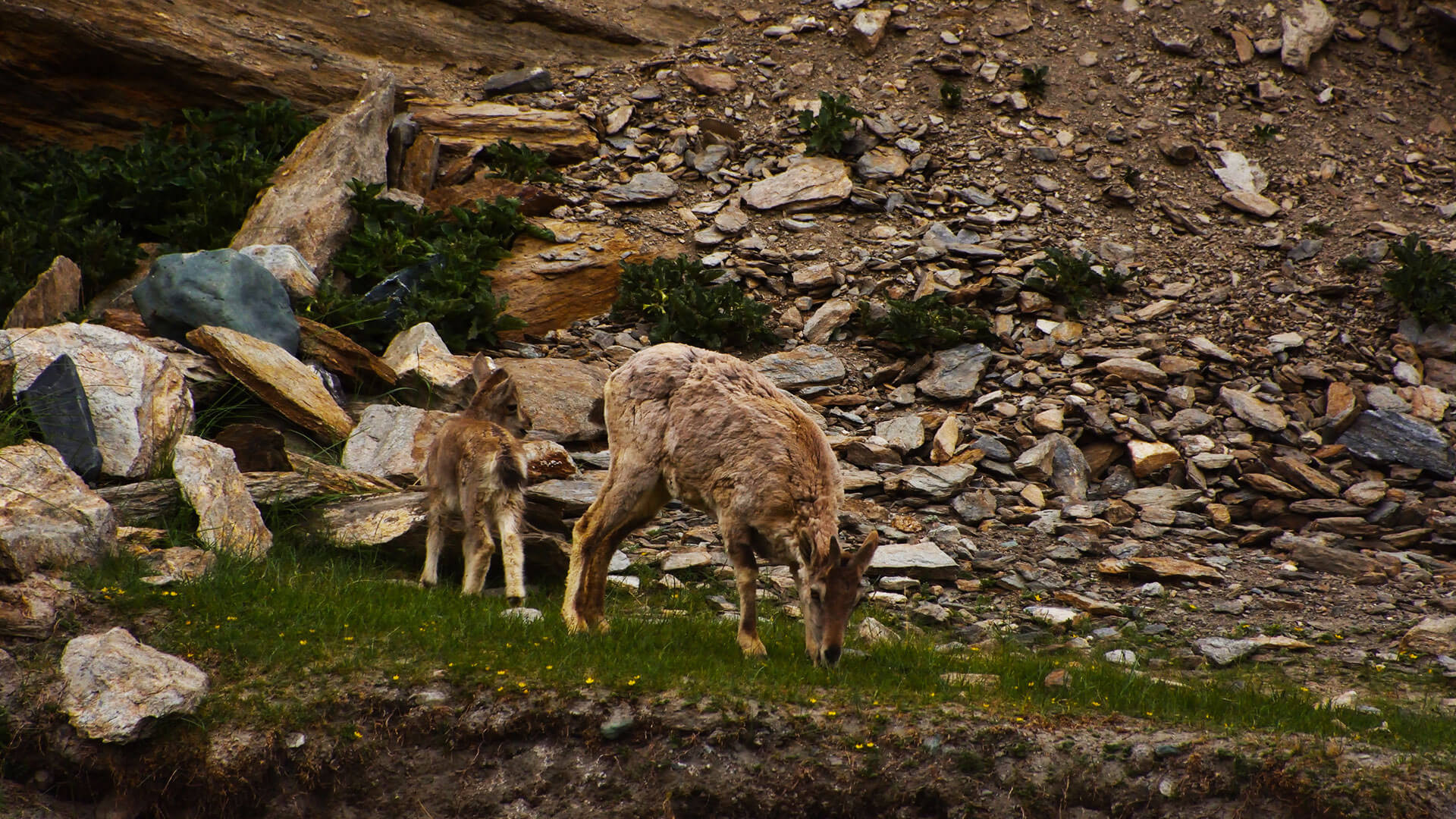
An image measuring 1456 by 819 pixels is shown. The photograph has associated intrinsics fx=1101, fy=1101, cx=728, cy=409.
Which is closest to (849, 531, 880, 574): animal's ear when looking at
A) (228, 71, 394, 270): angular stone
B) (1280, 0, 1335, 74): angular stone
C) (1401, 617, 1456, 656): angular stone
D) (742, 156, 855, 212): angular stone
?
(1401, 617, 1456, 656): angular stone

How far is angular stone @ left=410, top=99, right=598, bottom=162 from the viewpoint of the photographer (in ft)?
60.7

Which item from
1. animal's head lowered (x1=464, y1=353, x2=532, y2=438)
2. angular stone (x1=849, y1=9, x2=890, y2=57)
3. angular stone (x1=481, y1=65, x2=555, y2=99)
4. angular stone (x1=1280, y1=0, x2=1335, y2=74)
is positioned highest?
angular stone (x1=1280, y1=0, x2=1335, y2=74)

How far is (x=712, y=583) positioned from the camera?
10539 mm

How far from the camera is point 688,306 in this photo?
15336 millimetres

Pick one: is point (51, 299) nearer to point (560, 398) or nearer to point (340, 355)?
point (340, 355)

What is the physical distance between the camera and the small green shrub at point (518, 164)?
1781cm

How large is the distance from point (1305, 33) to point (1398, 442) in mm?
10259

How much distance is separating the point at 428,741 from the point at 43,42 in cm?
1515

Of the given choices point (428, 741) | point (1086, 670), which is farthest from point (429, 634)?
point (1086, 670)

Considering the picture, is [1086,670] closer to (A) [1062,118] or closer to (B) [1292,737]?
(B) [1292,737]

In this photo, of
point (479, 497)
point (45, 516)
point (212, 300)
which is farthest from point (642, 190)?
point (45, 516)

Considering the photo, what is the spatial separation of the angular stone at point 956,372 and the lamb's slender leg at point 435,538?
7563mm

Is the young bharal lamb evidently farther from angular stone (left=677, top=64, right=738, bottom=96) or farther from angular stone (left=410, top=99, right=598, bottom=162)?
angular stone (left=677, top=64, right=738, bottom=96)

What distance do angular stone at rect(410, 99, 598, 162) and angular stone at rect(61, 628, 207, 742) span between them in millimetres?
12988
